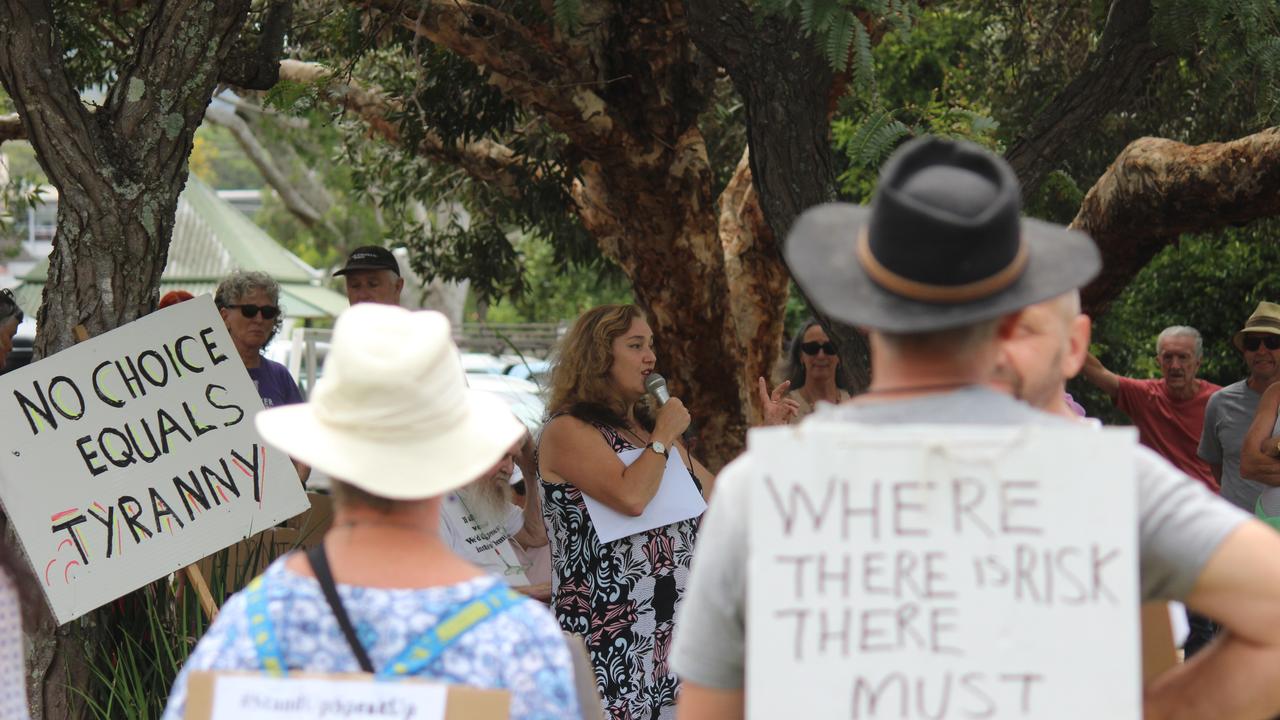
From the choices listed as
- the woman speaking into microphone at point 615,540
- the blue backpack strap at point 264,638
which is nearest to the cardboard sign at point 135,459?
the woman speaking into microphone at point 615,540

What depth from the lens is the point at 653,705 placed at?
4500 millimetres

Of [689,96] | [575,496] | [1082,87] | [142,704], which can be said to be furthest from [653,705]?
[689,96]

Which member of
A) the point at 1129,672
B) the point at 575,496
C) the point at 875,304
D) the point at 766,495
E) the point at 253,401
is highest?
the point at 875,304

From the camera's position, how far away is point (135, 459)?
425 centimetres

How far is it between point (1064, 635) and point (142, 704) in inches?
131

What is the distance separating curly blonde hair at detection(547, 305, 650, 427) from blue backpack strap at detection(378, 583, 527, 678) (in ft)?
8.80

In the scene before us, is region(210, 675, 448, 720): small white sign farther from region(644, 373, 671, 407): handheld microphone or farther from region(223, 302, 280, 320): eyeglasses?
region(223, 302, 280, 320): eyeglasses

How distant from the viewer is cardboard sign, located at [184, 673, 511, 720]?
1.91 m

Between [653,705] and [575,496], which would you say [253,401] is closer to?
[575,496]

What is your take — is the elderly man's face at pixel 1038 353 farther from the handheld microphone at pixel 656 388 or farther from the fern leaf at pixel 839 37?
the handheld microphone at pixel 656 388

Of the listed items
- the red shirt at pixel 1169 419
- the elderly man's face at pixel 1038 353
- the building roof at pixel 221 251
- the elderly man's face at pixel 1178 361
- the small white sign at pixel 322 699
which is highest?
the elderly man's face at pixel 1038 353

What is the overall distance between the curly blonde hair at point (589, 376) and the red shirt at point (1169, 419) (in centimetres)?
400

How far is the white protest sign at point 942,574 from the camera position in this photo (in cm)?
177

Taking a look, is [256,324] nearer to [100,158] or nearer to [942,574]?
[100,158]
